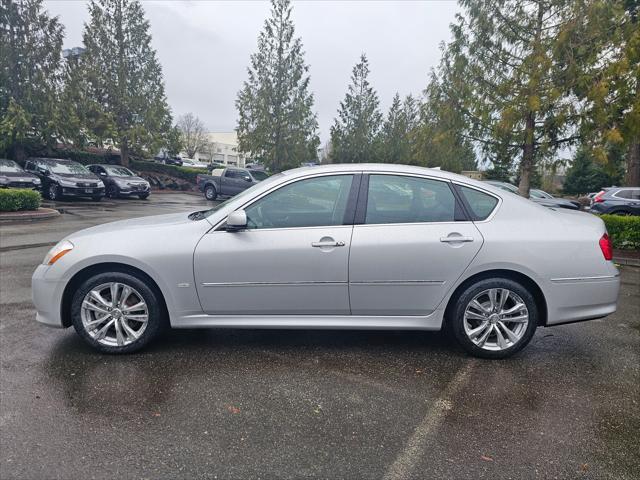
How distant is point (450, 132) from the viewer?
445 inches

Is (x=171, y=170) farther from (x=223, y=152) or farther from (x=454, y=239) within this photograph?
(x=223, y=152)

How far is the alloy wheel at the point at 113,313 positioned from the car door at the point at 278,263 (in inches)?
21.8

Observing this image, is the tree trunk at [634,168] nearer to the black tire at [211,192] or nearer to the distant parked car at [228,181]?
the distant parked car at [228,181]

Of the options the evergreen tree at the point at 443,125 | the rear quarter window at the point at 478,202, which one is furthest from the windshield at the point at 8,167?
the rear quarter window at the point at 478,202

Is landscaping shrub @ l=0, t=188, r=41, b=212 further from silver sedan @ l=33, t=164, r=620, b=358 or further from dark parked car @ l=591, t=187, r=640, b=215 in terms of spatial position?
dark parked car @ l=591, t=187, r=640, b=215

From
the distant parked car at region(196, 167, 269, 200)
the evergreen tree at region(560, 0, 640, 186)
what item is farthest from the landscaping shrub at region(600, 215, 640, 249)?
the distant parked car at region(196, 167, 269, 200)

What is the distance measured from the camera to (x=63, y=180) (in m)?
17.0

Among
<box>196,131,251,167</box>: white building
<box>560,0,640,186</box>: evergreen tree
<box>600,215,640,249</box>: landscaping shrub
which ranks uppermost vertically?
<box>196,131,251,167</box>: white building

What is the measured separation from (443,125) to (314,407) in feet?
32.7

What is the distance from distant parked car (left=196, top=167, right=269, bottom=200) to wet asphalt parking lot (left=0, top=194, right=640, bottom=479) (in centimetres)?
1806

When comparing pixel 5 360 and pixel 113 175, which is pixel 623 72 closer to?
pixel 5 360

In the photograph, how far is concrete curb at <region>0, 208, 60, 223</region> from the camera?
12.0 m

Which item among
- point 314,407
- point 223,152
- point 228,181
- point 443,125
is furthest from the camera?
point 223,152

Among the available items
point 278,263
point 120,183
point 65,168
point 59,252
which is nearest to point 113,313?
point 59,252
